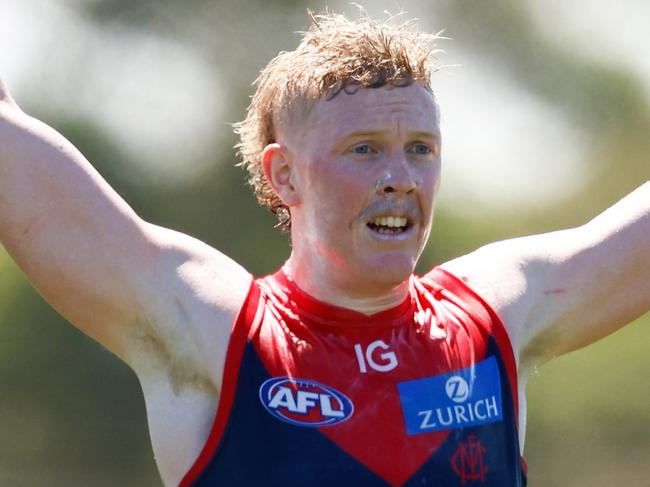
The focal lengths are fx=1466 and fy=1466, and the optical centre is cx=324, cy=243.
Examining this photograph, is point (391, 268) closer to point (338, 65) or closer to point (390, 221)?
point (390, 221)

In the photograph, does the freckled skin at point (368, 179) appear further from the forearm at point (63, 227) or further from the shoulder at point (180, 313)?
the forearm at point (63, 227)

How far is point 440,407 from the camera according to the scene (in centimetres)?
399

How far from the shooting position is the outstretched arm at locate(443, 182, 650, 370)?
429 centimetres

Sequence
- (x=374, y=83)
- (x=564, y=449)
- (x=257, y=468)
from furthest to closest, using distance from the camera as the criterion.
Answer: (x=564, y=449), (x=374, y=83), (x=257, y=468)

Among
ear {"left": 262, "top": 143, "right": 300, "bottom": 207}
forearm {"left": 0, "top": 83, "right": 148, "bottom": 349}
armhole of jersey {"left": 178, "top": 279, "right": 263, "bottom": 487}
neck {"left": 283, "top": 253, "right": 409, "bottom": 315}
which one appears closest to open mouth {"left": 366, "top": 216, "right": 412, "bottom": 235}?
neck {"left": 283, "top": 253, "right": 409, "bottom": 315}

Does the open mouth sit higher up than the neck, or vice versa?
the open mouth

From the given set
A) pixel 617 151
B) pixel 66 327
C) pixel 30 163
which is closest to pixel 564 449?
pixel 617 151

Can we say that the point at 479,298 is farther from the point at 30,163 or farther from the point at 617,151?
the point at 617,151

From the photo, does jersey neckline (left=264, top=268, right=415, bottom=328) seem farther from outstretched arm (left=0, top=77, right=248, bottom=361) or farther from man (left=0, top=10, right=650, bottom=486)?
outstretched arm (left=0, top=77, right=248, bottom=361)

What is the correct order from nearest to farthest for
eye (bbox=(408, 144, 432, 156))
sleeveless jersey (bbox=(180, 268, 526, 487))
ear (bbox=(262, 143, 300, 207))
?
sleeveless jersey (bbox=(180, 268, 526, 487)) → eye (bbox=(408, 144, 432, 156)) → ear (bbox=(262, 143, 300, 207))

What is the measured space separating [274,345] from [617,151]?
9.68m

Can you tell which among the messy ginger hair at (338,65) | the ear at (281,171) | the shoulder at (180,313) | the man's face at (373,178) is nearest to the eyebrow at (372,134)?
the man's face at (373,178)

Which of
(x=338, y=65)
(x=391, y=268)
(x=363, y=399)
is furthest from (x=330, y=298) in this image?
(x=338, y=65)

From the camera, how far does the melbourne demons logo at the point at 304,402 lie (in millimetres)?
3895
